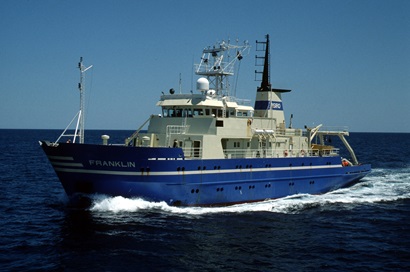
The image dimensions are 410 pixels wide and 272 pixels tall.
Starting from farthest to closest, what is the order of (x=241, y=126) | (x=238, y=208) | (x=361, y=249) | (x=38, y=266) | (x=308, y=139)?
(x=308, y=139) → (x=241, y=126) → (x=238, y=208) → (x=361, y=249) → (x=38, y=266)

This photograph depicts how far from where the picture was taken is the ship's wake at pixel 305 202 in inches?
884

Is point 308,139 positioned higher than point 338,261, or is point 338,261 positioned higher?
point 308,139

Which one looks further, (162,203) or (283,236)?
(162,203)

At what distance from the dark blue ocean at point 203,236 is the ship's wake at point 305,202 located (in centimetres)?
6

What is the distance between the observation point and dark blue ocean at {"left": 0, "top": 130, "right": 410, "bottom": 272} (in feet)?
52.3

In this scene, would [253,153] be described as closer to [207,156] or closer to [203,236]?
[207,156]

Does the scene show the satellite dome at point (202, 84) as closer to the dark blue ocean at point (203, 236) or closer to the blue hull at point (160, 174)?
the blue hull at point (160, 174)

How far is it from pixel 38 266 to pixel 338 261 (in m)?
11.3

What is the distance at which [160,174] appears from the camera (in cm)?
2250

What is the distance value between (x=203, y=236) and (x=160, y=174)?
475 cm

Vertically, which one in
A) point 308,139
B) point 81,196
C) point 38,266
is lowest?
point 38,266

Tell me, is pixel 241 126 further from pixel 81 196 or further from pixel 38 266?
pixel 38 266

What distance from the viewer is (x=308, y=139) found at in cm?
3284

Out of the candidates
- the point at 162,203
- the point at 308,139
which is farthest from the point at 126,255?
the point at 308,139
